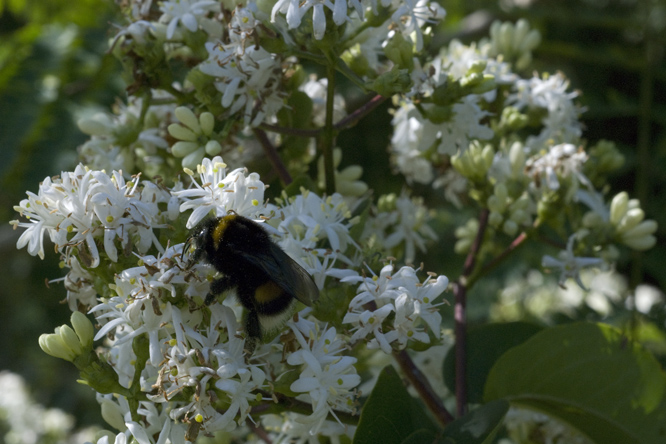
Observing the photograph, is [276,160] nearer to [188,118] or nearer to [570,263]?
[188,118]

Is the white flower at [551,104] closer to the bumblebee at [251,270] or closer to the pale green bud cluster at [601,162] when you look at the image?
the pale green bud cluster at [601,162]

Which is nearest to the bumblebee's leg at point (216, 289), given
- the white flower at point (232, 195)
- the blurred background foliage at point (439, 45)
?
the white flower at point (232, 195)

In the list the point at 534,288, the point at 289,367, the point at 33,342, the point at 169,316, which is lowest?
the point at 33,342

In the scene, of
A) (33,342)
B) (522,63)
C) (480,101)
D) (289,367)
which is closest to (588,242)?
(480,101)

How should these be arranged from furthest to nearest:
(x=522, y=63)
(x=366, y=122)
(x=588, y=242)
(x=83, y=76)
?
1. (x=366, y=122)
2. (x=83, y=76)
3. (x=522, y=63)
4. (x=588, y=242)

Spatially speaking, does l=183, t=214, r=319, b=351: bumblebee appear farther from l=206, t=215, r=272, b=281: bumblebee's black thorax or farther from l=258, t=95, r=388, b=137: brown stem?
l=258, t=95, r=388, b=137: brown stem

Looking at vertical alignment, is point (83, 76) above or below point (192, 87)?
below

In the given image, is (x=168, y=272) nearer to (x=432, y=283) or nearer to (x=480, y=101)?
(x=432, y=283)
